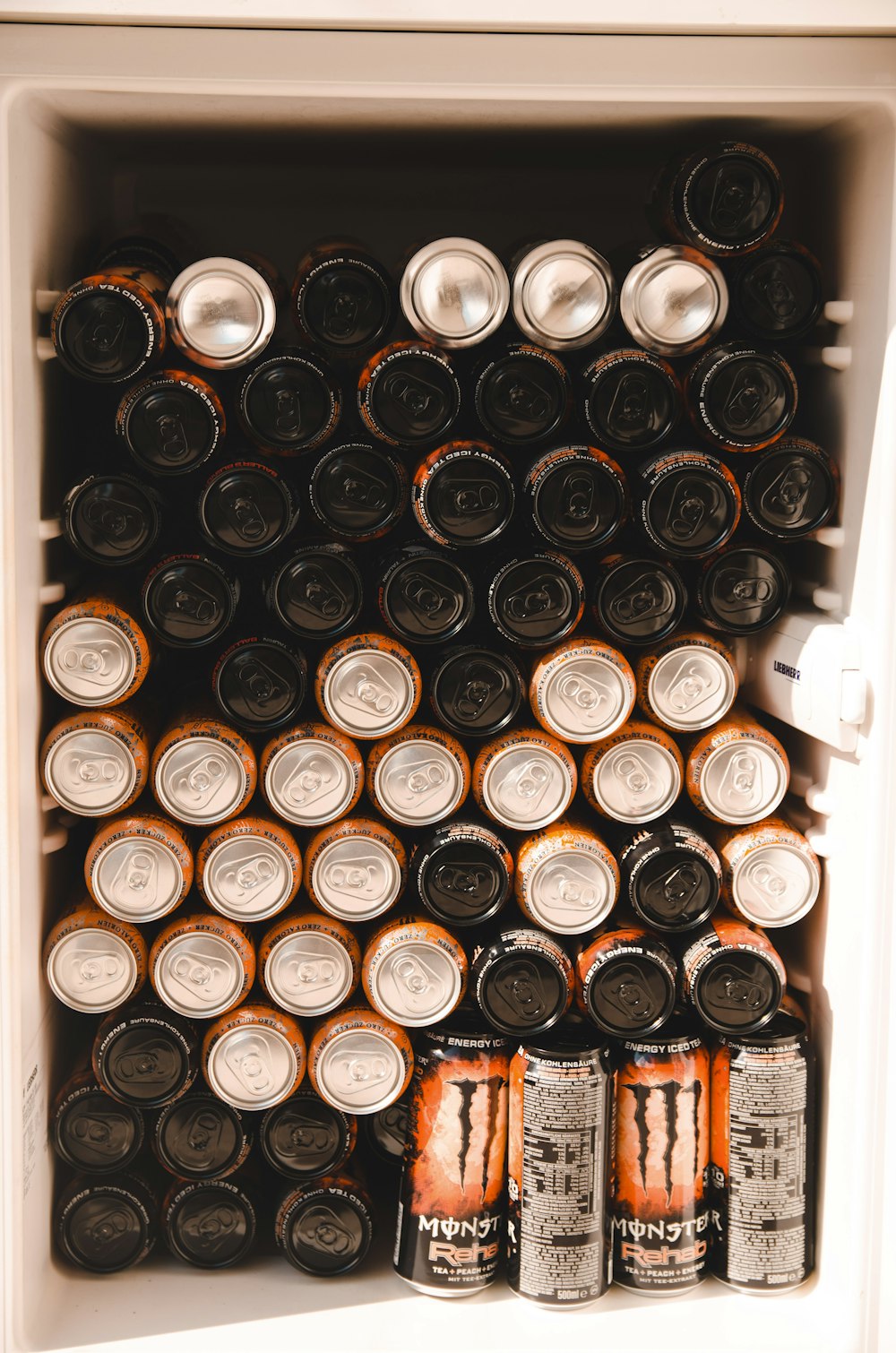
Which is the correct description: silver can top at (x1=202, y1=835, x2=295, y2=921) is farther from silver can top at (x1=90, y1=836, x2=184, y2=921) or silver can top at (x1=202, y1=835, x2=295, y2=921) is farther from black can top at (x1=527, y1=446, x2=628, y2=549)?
black can top at (x1=527, y1=446, x2=628, y2=549)

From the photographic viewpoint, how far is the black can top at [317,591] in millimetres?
879

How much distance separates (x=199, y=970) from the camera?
919mm

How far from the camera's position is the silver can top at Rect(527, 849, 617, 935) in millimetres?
917

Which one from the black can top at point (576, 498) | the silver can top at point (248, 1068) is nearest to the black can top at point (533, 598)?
the black can top at point (576, 498)

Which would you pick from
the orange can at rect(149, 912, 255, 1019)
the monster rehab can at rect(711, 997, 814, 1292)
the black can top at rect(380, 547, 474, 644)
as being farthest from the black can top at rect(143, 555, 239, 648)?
the monster rehab can at rect(711, 997, 814, 1292)

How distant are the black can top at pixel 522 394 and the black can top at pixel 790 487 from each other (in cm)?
20

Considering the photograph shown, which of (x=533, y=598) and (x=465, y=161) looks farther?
(x=465, y=161)

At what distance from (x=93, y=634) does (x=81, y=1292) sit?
630mm

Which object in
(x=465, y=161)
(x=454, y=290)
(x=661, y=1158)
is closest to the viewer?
(x=454, y=290)

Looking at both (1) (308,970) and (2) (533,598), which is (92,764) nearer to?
(1) (308,970)

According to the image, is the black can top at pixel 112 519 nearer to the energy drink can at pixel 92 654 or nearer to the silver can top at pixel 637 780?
the energy drink can at pixel 92 654

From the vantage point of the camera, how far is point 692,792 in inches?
37.5

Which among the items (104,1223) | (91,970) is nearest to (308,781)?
(91,970)

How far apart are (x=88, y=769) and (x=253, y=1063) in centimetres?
31
